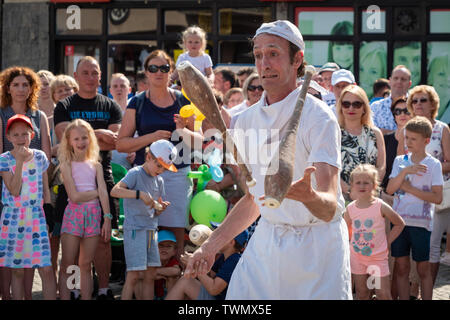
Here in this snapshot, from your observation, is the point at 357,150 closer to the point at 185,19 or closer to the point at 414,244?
the point at 414,244

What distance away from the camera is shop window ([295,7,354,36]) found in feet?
40.5

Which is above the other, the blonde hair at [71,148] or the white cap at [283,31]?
the white cap at [283,31]

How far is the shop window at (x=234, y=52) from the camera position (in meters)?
12.5

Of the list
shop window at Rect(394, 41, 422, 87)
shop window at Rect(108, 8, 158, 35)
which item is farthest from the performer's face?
shop window at Rect(108, 8, 158, 35)

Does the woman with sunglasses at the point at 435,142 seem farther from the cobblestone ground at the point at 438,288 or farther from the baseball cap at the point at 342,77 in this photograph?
the baseball cap at the point at 342,77

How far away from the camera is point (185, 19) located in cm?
1300

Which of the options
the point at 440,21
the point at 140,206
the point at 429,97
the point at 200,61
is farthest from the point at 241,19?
the point at 140,206

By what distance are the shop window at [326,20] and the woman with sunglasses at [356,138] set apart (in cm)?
634

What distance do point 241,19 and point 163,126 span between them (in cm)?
716

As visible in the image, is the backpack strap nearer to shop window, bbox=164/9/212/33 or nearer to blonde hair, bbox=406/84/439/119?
blonde hair, bbox=406/84/439/119

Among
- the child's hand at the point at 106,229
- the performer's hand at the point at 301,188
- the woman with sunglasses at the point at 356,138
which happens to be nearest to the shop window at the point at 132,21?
the woman with sunglasses at the point at 356,138
